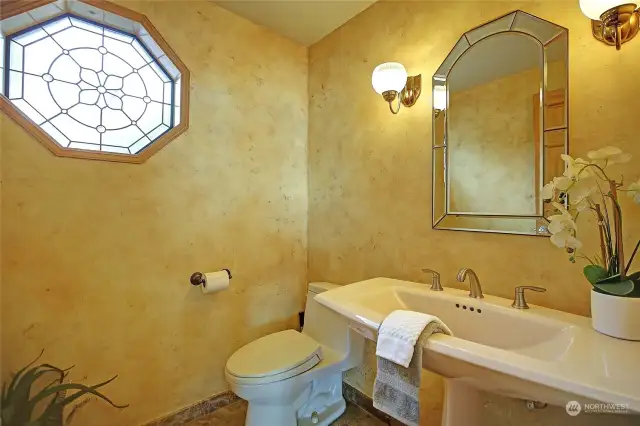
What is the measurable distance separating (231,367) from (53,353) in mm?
770

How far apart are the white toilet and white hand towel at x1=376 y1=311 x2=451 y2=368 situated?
2.27 ft

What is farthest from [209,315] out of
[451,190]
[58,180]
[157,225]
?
[451,190]

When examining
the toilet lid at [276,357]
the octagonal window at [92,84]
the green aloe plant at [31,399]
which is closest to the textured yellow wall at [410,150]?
the toilet lid at [276,357]

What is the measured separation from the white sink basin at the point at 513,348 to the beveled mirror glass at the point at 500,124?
33cm

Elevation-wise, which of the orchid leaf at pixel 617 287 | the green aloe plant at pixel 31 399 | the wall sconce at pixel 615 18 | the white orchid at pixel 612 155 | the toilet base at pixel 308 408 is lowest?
the toilet base at pixel 308 408

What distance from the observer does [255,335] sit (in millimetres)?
1900

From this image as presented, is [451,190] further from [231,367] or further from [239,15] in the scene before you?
[239,15]

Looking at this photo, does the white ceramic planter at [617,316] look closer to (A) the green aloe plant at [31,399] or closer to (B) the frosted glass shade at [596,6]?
(B) the frosted glass shade at [596,6]

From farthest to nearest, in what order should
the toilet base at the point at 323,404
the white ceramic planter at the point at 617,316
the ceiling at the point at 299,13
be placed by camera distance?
1. the ceiling at the point at 299,13
2. the toilet base at the point at 323,404
3. the white ceramic planter at the point at 617,316

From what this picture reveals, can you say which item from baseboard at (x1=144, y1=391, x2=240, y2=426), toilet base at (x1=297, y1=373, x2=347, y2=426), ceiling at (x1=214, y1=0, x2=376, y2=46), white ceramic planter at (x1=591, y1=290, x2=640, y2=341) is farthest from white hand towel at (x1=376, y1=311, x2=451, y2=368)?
ceiling at (x1=214, y1=0, x2=376, y2=46)

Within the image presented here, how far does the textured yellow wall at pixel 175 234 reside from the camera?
1284 mm

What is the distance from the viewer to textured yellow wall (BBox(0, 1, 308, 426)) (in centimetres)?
128
